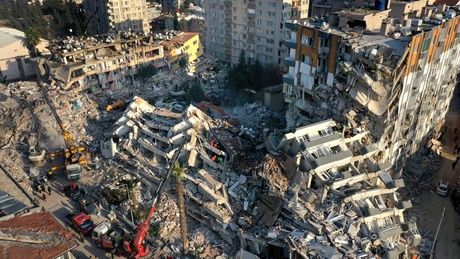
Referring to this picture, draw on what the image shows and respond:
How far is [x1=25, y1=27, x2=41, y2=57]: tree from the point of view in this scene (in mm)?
53084

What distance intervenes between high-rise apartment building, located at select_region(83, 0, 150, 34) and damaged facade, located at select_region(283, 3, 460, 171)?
47.6m

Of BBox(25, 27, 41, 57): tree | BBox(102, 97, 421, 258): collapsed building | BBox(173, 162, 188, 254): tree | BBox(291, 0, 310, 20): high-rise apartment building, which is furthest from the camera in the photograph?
BBox(25, 27, 41, 57): tree

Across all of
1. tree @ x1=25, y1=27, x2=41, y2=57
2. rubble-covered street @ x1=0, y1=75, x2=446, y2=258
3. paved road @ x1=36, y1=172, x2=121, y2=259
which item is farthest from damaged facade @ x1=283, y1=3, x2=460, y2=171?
tree @ x1=25, y1=27, x2=41, y2=57

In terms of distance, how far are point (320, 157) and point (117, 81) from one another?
3357cm

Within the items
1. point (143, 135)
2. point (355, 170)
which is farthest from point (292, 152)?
point (143, 135)

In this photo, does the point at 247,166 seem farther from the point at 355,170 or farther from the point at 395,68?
the point at 395,68

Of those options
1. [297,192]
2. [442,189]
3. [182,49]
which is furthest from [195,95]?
[442,189]

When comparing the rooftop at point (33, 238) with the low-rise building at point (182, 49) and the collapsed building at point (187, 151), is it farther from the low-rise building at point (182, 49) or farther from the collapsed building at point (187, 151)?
the low-rise building at point (182, 49)

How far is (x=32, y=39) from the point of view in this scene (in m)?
53.3

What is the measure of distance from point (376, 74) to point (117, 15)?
5656cm

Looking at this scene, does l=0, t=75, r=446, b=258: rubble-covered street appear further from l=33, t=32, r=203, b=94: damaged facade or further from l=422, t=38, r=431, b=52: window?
l=33, t=32, r=203, b=94: damaged facade

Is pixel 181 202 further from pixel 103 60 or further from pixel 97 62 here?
pixel 103 60

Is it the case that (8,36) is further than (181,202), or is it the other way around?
(8,36)

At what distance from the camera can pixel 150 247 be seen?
24641 mm
